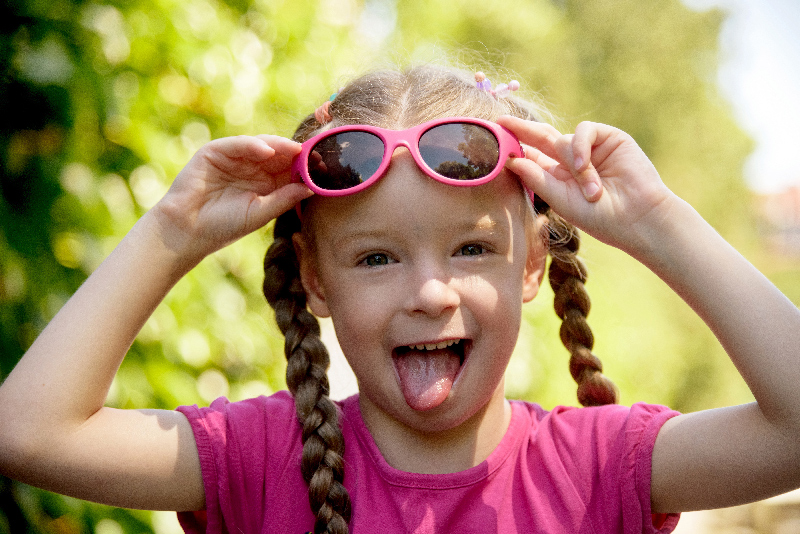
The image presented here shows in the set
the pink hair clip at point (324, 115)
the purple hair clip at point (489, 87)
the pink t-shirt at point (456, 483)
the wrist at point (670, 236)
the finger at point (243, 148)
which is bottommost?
the pink t-shirt at point (456, 483)

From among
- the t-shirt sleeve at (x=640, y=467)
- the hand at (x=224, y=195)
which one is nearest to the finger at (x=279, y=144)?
the hand at (x=224, y=195)

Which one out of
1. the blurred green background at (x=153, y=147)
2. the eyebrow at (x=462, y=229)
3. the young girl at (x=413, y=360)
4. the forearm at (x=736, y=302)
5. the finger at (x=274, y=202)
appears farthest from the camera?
the blurred green background at (x=153, y=147)

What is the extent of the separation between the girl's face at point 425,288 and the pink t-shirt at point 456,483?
183mm

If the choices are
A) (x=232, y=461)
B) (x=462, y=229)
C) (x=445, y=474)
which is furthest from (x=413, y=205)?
(x=232, y=461)

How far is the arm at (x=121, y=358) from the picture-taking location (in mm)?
1793

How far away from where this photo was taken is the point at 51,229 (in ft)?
7.82

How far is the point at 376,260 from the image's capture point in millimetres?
1962

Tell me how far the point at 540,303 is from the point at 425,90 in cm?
270

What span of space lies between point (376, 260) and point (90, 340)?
753 millimetres

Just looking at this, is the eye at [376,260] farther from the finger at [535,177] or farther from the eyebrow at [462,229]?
the finger at [535,177]

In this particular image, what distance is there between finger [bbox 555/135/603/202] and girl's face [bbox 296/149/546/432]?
7.3 inches

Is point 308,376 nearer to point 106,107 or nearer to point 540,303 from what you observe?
point 106,107

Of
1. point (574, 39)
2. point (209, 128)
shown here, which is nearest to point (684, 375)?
point (574, 39)

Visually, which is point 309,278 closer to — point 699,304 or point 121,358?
point 121,358
